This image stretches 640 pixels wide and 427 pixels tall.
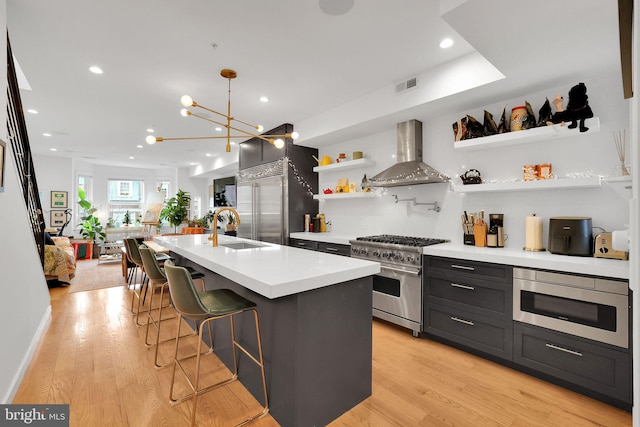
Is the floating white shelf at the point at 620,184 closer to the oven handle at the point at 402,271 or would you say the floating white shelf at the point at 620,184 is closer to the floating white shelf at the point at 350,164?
the oven handle at the point at 402,271

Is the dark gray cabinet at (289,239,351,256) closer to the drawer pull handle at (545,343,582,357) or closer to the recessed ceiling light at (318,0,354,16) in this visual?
the drawer pull handle at (545,343,582,357)

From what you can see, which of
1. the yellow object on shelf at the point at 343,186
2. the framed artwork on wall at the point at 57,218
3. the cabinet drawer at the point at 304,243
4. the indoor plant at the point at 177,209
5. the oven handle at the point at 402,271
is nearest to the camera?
the oven handle at the point at 402,271

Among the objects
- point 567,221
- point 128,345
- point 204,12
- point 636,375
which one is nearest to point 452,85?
point 567,221

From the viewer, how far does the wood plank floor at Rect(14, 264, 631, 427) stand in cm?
185

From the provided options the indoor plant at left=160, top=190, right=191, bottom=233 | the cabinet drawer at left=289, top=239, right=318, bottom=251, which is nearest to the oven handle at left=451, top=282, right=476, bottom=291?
the cabinet drawer at left=289, top=239, right=318, bottom=251

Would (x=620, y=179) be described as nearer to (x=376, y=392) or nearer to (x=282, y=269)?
(x=376, y=392)

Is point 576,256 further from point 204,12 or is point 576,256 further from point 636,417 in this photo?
point 204,12

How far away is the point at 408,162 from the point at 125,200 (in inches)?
374

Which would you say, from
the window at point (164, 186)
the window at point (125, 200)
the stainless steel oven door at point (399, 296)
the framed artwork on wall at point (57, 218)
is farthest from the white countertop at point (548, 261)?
the window at point (125, 200)

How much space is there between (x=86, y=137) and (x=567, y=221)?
7393mm

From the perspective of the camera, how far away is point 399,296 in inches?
123

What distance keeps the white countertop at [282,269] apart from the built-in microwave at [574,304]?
1292mm

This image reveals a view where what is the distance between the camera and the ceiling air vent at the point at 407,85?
10.2ft

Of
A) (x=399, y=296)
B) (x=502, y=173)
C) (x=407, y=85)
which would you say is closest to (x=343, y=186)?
(x=407, y=85)
